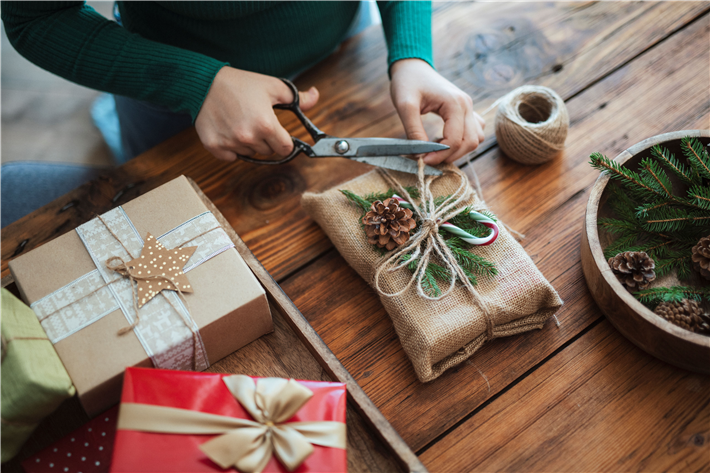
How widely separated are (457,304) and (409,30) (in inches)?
21.1

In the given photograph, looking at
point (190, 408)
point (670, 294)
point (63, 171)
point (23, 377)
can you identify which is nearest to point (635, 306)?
point (670, 294)

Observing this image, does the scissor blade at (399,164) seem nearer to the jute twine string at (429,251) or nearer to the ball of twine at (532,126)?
the jute twine string at (429,251)

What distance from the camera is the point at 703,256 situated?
0.63 metres

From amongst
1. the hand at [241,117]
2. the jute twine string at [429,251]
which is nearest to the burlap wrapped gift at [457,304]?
the jute twine string at [429,251]

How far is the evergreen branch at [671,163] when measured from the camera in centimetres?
68

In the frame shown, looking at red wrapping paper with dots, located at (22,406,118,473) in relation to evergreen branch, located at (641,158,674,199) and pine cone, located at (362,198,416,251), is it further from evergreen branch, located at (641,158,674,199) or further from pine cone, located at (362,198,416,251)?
evergreen branch, located at (641,158,674,199)

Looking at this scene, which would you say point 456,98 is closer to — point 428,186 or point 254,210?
point 428,186

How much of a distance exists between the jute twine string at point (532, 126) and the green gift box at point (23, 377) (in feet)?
2.44

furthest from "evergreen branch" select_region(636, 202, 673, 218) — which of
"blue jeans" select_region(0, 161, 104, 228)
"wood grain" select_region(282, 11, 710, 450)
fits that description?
"blue jeans" select_region(0, 161, 104, 228)

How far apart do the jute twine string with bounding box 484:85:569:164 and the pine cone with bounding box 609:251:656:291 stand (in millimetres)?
233

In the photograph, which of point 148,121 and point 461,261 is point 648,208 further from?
point 148,121

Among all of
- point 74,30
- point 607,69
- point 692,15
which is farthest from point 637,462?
point 74,30

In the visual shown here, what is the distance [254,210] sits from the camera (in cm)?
83

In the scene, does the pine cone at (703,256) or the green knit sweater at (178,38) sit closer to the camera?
the pine cone at (703,256)
